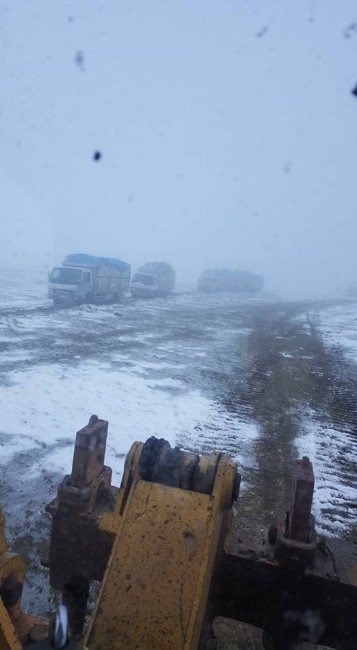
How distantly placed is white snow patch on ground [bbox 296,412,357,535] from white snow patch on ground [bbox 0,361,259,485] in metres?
0.89

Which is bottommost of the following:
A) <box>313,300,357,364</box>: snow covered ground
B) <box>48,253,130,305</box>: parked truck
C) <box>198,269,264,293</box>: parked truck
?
<box>313,300,357,364</box>: snow covered ground

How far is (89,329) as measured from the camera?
1309cm

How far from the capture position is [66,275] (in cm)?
1923

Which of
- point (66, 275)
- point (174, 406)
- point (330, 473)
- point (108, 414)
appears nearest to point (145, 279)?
point (66, 275)

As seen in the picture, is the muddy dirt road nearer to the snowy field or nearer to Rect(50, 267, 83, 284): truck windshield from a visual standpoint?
the snowy field

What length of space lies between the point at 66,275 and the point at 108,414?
1426 cm

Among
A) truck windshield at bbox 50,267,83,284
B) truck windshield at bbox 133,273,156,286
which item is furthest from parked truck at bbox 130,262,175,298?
truck windshield at bbox 50,267,83,284

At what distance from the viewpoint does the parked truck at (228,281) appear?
35.2 metres

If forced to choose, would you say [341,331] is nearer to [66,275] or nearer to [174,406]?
[66,275]

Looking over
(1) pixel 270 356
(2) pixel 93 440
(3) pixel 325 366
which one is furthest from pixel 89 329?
(2) pixel 93 440

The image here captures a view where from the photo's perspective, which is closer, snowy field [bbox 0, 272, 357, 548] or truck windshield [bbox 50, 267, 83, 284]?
snowy field [bbox 0, 272, 357, 548]

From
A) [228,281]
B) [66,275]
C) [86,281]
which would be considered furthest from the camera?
[228,281]

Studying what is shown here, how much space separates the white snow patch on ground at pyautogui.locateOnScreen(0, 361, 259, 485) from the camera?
515 centimetres

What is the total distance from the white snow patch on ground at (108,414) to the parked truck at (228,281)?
27365 mm
